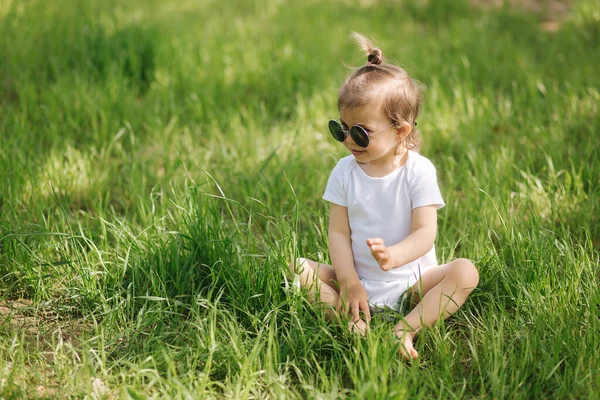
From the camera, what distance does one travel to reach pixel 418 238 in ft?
7.54

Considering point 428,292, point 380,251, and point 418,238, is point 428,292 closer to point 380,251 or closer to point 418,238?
point 418,238

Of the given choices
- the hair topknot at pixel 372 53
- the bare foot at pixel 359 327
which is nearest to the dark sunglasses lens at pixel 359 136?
the hair topknot at pixel 372 53

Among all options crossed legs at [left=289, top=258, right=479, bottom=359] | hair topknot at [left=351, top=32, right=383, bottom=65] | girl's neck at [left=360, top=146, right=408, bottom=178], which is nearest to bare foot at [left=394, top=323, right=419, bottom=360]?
crossed legs at [left=289, top=258, right=479, bottom=359]

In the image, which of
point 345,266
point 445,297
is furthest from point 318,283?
point 445,297

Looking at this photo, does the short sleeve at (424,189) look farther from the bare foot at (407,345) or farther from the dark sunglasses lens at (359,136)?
the bare foot at (407,345)

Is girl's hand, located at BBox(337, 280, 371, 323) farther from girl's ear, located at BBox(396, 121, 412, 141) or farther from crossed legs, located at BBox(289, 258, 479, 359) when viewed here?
girl's ear, located at BBox(396, 121, 412, 141)

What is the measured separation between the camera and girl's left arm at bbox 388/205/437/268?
88.8 inches

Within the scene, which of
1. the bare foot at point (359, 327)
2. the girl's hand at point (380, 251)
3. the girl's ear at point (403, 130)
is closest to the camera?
the girl's hand at point (380, 251)

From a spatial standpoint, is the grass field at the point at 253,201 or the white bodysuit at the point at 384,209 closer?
the grass field at the point at 253,201

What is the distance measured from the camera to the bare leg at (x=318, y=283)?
2359 mm

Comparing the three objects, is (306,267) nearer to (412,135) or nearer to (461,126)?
(412,135)

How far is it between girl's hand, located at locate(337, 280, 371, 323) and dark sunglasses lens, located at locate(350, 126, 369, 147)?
48 centimetres

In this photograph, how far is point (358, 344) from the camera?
208 cm

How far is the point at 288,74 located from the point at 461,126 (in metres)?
1.20
